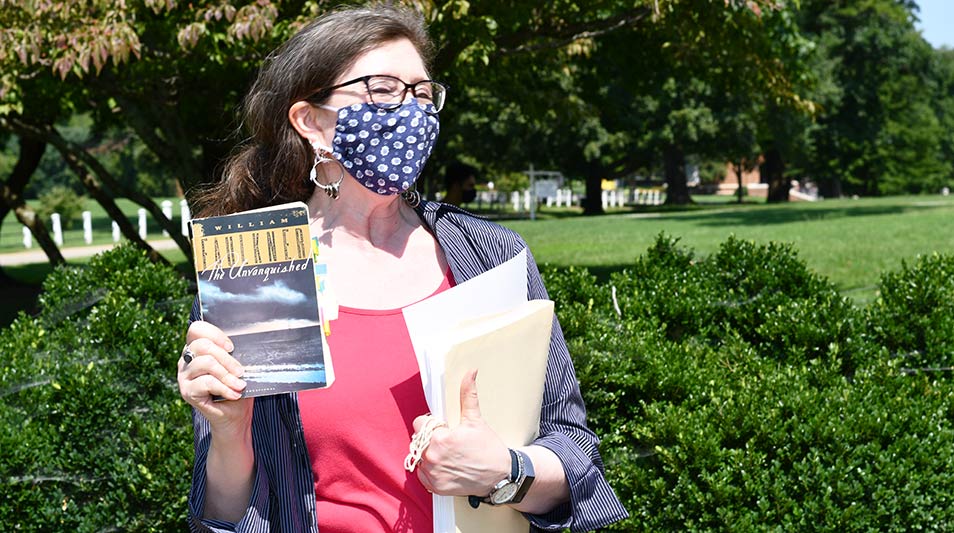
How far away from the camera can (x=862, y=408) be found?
352cm

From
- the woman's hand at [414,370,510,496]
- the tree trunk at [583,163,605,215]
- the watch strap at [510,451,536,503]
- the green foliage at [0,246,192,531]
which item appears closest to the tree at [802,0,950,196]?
the tree trunk at [583,163,605,215]

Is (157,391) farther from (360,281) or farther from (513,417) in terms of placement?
(513,417)

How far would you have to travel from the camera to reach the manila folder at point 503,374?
71.5 inches

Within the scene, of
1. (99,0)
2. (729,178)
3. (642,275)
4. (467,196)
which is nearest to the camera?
(642,275)

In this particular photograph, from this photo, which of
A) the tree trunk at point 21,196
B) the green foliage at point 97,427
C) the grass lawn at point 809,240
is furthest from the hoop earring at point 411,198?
the tree trunk at point 21,196

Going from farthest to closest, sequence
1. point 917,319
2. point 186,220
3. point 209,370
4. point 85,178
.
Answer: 1. point 85,178
2. point 186,220
3. point 917,319
4. point 209,370

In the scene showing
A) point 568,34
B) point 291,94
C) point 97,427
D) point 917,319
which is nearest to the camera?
point 291,94

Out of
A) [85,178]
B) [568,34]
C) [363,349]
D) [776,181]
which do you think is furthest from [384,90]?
[776,181]

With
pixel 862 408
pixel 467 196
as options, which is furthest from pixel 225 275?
pixel 467 196

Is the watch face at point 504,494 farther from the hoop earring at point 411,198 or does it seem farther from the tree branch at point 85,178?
the tree branch at point 85,178

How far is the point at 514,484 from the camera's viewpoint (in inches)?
75.4

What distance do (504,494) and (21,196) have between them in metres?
12.5

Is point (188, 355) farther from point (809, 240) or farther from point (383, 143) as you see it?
point (809, 240)

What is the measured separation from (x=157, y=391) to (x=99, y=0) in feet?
10.8
